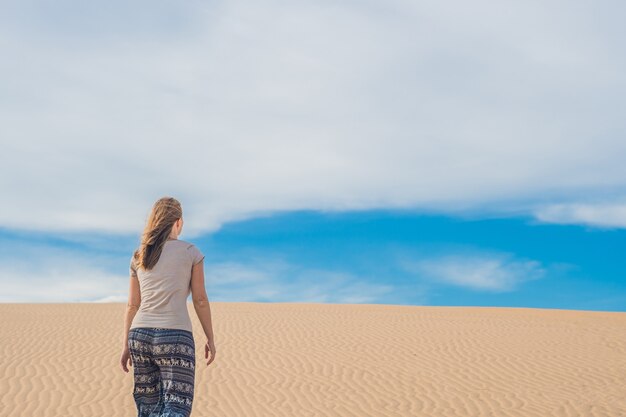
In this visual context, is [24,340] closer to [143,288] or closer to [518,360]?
[518,360]

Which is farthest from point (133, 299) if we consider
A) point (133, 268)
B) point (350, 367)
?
point (350, 367)

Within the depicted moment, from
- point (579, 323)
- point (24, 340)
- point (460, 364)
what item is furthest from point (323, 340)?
point (579, 323)

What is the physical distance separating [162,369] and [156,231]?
91 cm

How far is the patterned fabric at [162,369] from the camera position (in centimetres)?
451

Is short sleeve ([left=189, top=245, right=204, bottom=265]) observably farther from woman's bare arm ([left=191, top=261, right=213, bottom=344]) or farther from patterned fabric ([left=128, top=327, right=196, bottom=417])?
patterned fabric ([left=128, top=327, right=196, bottom=417])

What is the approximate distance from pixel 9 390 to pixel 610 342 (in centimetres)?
1536

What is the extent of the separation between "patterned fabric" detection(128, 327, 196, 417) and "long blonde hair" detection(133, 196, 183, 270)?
0.45 m

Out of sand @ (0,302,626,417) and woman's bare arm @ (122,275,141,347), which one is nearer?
woman's bare arm @ (122,275,141,347)

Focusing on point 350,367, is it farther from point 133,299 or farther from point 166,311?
point 166,311

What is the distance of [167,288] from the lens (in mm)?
4512

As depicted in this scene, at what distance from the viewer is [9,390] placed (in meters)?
12.1

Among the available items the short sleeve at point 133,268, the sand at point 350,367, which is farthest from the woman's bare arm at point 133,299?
the sand at point 350,367

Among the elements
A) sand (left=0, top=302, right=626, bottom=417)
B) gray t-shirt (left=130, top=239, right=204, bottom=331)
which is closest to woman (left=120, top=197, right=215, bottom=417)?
gray t-shirt (left=130, top=239, right=204, bottom=331)

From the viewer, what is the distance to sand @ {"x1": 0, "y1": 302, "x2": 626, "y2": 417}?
10.9 meters
